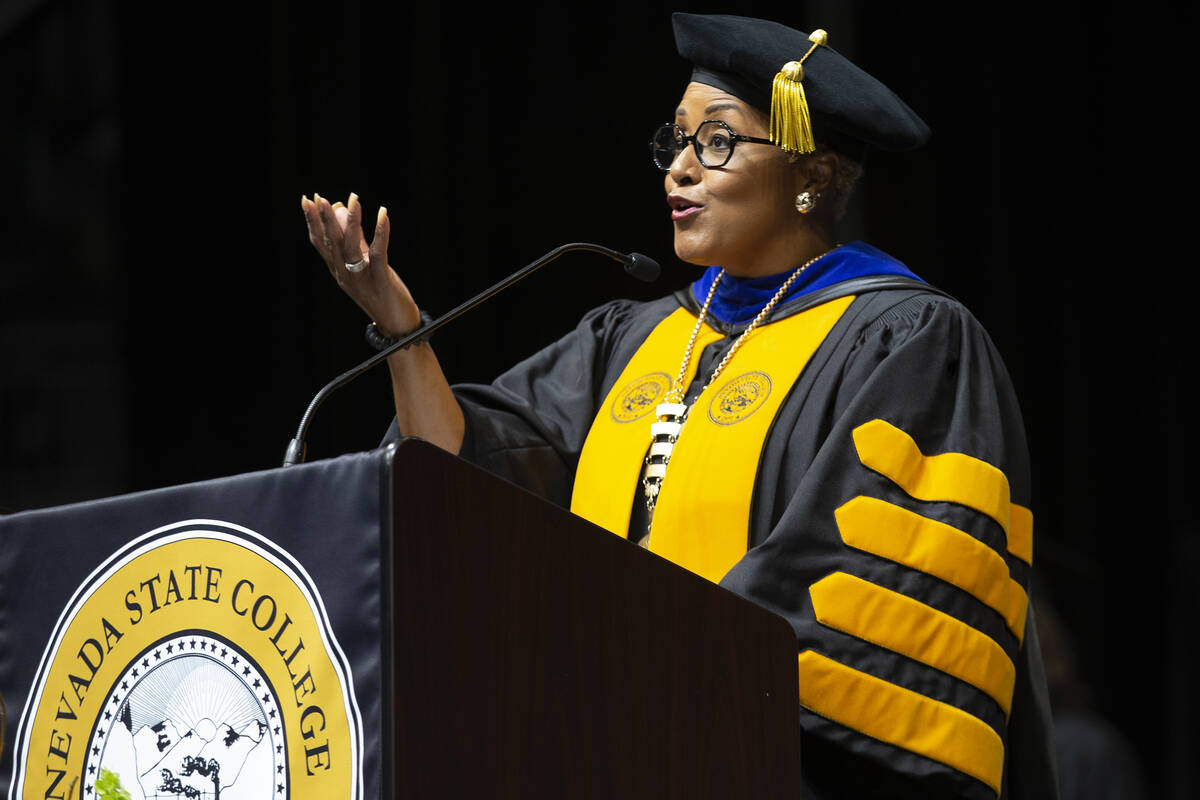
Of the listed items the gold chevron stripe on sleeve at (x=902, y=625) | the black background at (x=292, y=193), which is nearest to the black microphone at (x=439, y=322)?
the gold chevron stripe on sleeve at (x=902, y=625)

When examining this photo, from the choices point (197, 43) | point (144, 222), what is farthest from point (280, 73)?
point (144, 222)

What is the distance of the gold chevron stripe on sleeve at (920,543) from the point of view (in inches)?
77.6

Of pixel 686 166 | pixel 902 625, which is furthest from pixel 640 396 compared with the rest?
pixel 902 625

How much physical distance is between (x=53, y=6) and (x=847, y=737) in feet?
11.1

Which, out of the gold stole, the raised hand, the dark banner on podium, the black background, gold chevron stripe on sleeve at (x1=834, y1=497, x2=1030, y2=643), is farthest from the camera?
the black background

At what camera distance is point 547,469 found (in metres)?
2.53

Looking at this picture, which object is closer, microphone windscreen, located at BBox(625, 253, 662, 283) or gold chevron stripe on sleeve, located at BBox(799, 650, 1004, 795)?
gold chevron stripe on sleeve, located at BBox(799, 650, 1004, 795)

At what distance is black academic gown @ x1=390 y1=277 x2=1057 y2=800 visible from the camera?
1.91 m

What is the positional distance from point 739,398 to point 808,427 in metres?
0.16

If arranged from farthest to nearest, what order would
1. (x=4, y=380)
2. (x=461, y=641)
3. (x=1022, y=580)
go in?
(x=4, y=380), (x=1022, y=580), (x=461, y=641)

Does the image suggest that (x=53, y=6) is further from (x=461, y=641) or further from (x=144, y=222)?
(x=461, y=641)

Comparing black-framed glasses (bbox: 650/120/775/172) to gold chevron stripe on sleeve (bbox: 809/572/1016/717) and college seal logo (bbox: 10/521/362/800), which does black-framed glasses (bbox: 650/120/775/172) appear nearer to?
gold chevron stripe on sleeve (bbox: 809/572/1016/717)

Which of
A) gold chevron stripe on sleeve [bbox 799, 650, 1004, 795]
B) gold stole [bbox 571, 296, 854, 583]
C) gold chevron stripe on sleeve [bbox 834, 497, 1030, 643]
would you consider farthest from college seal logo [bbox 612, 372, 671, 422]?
gold chevron stripe on sleeve [bbox 799, 650, 1004, 795]

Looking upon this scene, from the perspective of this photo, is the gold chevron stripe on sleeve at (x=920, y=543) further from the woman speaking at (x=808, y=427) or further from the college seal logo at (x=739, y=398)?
the college seal logo at (x=739, y=398)
